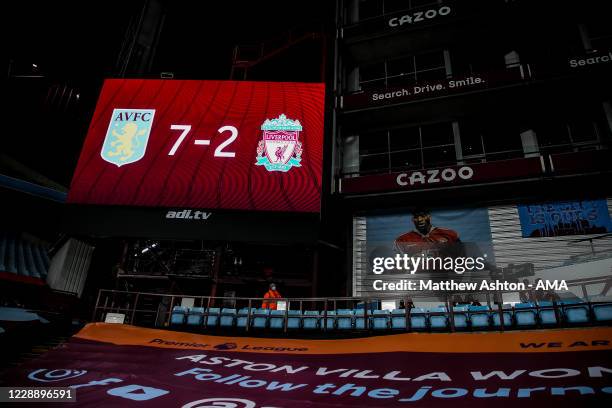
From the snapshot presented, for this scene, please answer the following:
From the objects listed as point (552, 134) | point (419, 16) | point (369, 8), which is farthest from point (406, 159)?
point (369, 8)

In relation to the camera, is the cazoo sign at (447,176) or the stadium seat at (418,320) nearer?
the stadium seat at (418,320)

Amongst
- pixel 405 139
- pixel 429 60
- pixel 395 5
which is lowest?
pixel 405 139

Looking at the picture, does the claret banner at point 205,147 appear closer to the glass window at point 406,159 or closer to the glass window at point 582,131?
the glass window at point 406,159

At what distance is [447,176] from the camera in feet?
37.1

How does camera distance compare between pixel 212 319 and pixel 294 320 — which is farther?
pixel 212 319

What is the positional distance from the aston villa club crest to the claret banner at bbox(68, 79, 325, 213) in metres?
0.03

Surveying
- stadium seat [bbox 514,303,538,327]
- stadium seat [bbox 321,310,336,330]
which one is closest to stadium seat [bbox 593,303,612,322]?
stadium seat [bbox 514,303,538,327]

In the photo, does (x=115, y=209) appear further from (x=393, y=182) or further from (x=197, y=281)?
(x=393, y=182)

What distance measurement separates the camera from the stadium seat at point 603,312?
703cm

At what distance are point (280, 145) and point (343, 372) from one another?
21.2 feet

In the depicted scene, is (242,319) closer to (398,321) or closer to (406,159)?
(398,321)

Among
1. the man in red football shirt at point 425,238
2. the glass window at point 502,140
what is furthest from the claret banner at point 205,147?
the glass window at point 502,140

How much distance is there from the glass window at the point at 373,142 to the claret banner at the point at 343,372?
8.65 m

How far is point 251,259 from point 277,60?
890 centimetres
